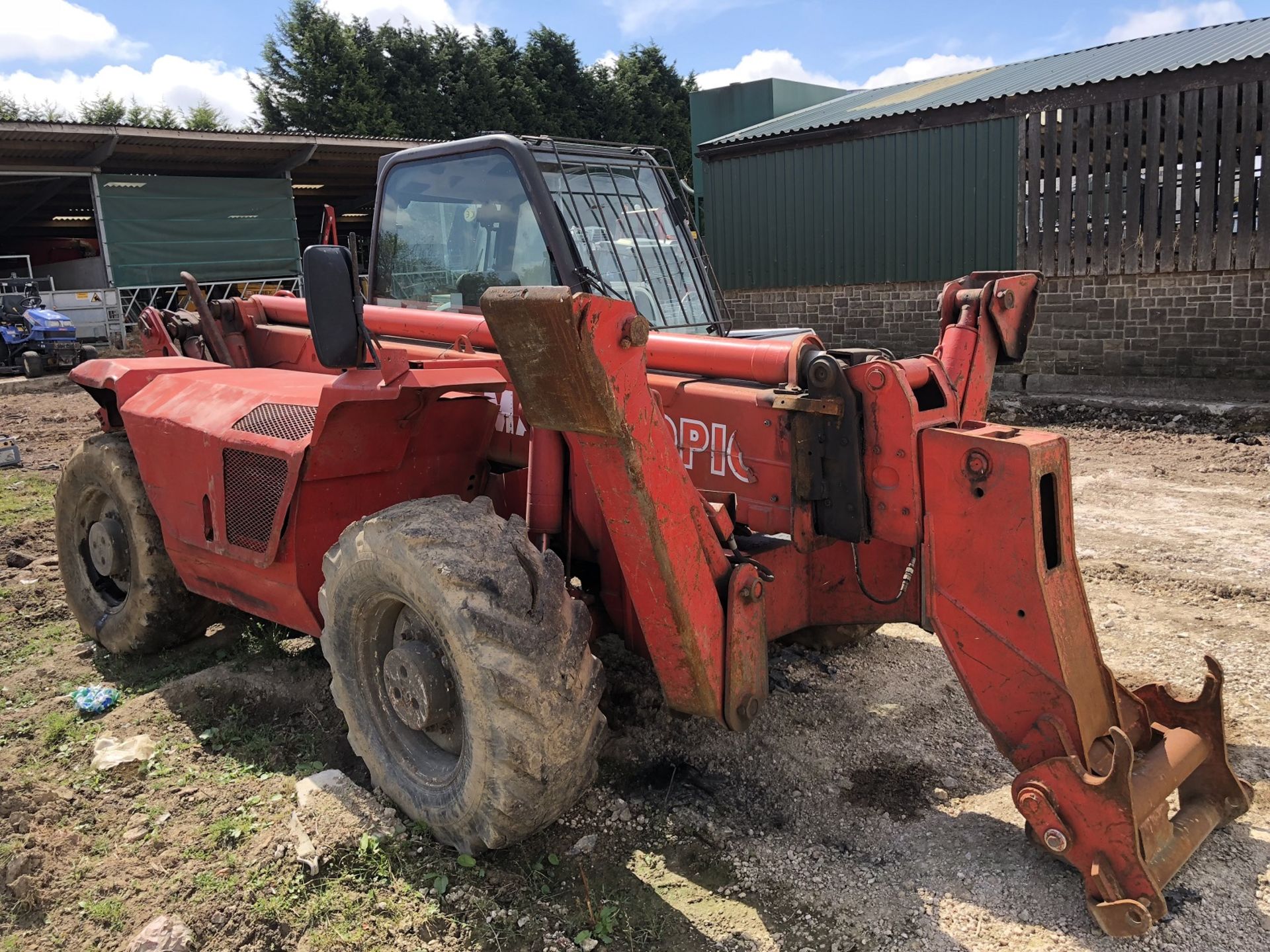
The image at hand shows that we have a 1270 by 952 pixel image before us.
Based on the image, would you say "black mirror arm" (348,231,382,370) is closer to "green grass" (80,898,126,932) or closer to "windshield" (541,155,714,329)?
"windshield" (541,155,714,329)

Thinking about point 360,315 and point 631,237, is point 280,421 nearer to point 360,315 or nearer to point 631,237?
point 360,315

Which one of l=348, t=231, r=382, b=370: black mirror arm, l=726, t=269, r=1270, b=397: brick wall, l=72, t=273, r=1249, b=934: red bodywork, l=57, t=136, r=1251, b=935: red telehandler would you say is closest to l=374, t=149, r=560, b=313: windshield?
l=57, t=136, r=1251, b=935: red telehandler

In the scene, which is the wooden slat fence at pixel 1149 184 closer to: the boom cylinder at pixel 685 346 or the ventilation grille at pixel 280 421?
the boom cylinder at pixel 685 346

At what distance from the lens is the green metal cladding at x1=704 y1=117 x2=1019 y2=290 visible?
13672mm

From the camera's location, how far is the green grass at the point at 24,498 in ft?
26.5

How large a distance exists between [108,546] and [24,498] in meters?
4.85

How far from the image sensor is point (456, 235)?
452 centimetres

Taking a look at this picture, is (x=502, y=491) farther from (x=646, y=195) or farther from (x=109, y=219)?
(x=109, y=219)

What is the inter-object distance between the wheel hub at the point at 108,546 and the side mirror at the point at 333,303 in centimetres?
224

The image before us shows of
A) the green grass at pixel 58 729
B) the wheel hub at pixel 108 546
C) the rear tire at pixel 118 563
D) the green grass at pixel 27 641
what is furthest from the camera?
the green grass at pixel 27 641

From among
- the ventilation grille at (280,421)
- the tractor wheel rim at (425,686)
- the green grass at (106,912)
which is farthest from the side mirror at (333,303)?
the green grass at (106,912)

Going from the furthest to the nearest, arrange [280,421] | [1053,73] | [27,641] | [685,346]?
1. [1053,73]
2. [27,641]
3. [280,421]
4. [685,346]

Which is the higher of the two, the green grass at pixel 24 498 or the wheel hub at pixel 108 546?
the wheel hub at pixel 108 546

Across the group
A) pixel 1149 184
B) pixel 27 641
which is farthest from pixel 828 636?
pixel 1149 184
